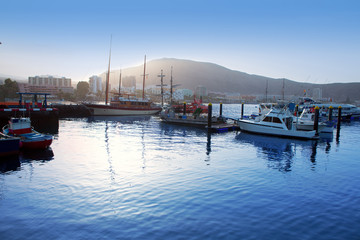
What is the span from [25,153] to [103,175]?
10475 mm

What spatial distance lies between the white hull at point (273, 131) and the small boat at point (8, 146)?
2932cm

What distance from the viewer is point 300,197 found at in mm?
14445

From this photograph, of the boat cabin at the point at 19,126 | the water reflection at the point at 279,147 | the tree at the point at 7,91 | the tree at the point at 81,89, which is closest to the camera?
the water reflection at the point at 279,147

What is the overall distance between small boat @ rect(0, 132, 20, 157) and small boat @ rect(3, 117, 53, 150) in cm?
189

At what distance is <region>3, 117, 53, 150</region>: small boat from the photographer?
24172 millimetres

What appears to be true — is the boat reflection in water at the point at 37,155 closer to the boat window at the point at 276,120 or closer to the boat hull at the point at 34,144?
the boat hull at the point at 34,144

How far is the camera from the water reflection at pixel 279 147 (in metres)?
22.6

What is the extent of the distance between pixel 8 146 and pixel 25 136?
10.0ft

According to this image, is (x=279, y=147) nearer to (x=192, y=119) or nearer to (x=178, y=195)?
(x=178, y=195)

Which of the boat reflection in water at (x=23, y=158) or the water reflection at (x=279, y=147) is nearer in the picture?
the boat reflection in water at (x=23, y=158)

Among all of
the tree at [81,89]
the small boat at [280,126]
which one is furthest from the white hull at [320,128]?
the tree at [81,89]

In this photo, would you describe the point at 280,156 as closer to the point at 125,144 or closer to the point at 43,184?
the point at 125,144

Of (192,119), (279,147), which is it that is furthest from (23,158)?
(192,119)

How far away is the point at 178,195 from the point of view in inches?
560
